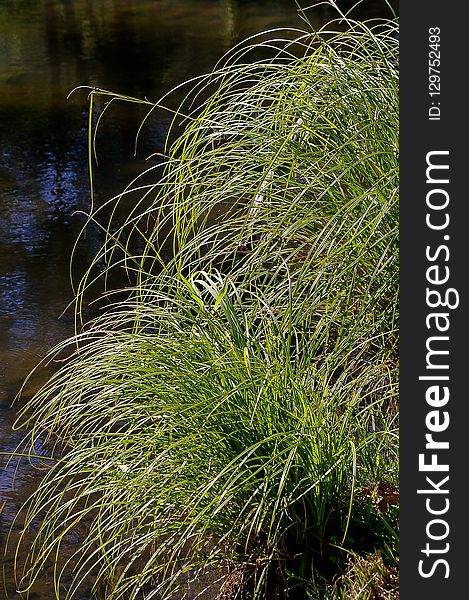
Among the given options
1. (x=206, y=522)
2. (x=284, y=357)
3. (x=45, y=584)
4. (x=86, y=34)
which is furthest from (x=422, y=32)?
(x=86, y=34)

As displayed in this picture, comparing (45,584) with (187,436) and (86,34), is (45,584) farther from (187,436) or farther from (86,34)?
(86,34)

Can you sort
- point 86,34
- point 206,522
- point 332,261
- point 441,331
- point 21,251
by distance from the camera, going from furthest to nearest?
point 86,34 → point 21,251 → point 332,261 → point 206,522 → point 441,331

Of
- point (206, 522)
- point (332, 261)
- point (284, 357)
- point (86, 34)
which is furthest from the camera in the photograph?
point (86, 34)

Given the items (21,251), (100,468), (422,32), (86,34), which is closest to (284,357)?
(100,468)

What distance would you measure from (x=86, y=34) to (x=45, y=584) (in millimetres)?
8053

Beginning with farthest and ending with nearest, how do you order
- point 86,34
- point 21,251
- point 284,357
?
point 86,34 → point 21,251 → point 284,357

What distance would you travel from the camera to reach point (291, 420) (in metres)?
2.51

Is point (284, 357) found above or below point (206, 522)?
above

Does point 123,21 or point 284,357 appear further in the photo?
point 123,21

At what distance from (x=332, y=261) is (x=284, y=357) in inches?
14.3

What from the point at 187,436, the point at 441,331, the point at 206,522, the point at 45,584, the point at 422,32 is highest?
the point at 422,32

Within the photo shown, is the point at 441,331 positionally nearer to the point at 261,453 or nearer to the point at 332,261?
the point at 261,453

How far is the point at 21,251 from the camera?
17.5 feet

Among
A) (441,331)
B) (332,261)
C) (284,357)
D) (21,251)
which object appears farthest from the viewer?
(21,251)
